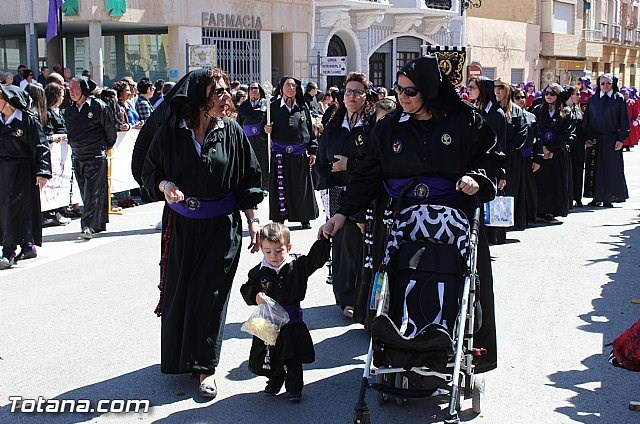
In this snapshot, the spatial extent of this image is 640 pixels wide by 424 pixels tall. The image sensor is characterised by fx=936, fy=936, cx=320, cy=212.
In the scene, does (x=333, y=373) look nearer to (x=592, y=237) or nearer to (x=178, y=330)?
(x=178, y=330)

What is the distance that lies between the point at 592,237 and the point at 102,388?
7.93m

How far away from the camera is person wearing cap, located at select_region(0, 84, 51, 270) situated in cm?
948

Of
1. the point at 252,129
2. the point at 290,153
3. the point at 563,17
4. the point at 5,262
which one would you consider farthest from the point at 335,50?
the point at 5,262

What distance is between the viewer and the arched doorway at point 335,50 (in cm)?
3331

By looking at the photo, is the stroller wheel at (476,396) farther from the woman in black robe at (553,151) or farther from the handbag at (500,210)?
the woman in black robe at (553,151)

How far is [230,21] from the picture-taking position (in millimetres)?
27859

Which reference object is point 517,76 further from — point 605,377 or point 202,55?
point 605,377

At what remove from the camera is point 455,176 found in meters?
5.47

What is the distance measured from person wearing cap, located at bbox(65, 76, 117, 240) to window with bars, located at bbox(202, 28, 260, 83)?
15.9 meters

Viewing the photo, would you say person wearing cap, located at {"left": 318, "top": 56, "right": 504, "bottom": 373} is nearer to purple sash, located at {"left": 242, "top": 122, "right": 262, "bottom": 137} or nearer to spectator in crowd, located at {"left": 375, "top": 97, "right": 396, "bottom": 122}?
spectator in crowd, located at {"left": 375, "top": 97, "right": 396, "bottom": 122}

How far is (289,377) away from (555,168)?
8.90 metres

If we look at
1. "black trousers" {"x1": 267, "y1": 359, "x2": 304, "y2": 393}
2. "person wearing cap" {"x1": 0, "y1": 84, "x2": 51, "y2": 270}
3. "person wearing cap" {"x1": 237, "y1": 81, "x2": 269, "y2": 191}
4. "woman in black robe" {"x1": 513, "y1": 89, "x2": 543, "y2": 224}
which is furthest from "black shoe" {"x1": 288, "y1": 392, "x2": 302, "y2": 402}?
"person wearing cap" {"x1": 237, "y1": 81, "x2": 269, "y2": 191}

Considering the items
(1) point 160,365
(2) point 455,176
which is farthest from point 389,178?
(1) point 160,365

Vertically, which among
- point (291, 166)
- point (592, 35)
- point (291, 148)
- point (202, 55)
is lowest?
point (291, 166)
